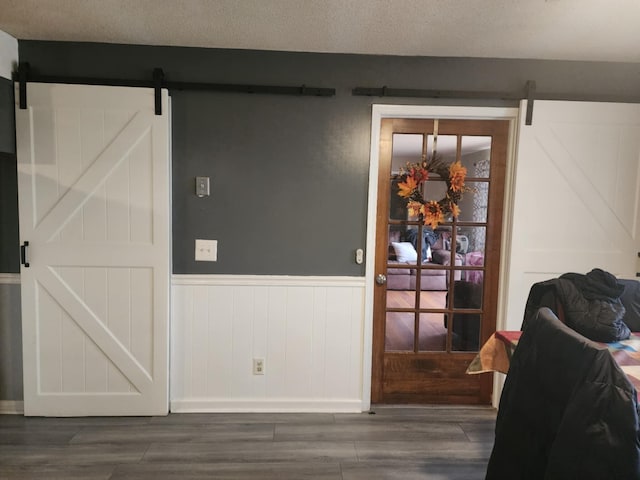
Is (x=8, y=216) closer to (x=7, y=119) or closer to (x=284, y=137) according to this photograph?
(x=7, y=119)

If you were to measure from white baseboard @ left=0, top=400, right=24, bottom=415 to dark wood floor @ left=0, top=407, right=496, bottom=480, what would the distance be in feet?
0.14

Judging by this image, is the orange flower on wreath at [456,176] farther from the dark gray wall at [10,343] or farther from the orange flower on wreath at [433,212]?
the dark gray wall at [10,343]

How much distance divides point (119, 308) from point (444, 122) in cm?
247

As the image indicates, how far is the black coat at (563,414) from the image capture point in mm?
1001

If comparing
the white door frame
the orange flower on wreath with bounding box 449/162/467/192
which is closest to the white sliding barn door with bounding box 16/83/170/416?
the white door frame

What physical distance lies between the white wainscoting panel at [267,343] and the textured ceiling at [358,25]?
149cm

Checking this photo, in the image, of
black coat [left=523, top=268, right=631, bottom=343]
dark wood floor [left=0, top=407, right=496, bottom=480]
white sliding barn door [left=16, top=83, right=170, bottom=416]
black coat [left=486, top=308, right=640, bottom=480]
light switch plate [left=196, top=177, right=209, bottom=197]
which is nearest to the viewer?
black coat [left=486, top=308, right=640, bottom=480]

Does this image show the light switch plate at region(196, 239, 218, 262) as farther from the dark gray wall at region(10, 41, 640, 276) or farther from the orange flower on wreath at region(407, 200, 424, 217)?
the orange flower on wreath at region(407, 200, 424, 217)

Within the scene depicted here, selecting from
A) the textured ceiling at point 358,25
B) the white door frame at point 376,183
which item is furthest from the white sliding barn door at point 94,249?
the white door frame at point 376,183

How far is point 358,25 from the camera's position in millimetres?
2193

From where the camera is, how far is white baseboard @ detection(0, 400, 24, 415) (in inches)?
104

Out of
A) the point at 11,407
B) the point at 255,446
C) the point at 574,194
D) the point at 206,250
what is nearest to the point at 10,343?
the point at 11,407

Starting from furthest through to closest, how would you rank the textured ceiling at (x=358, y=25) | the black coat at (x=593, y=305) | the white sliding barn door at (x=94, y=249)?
the white sliding barn door at (x=94, y=249)
the textured ceiling at (x=358, y=25)
the black coat at (x=593, y=305)

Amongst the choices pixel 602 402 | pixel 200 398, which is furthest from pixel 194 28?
pixel 602 402
